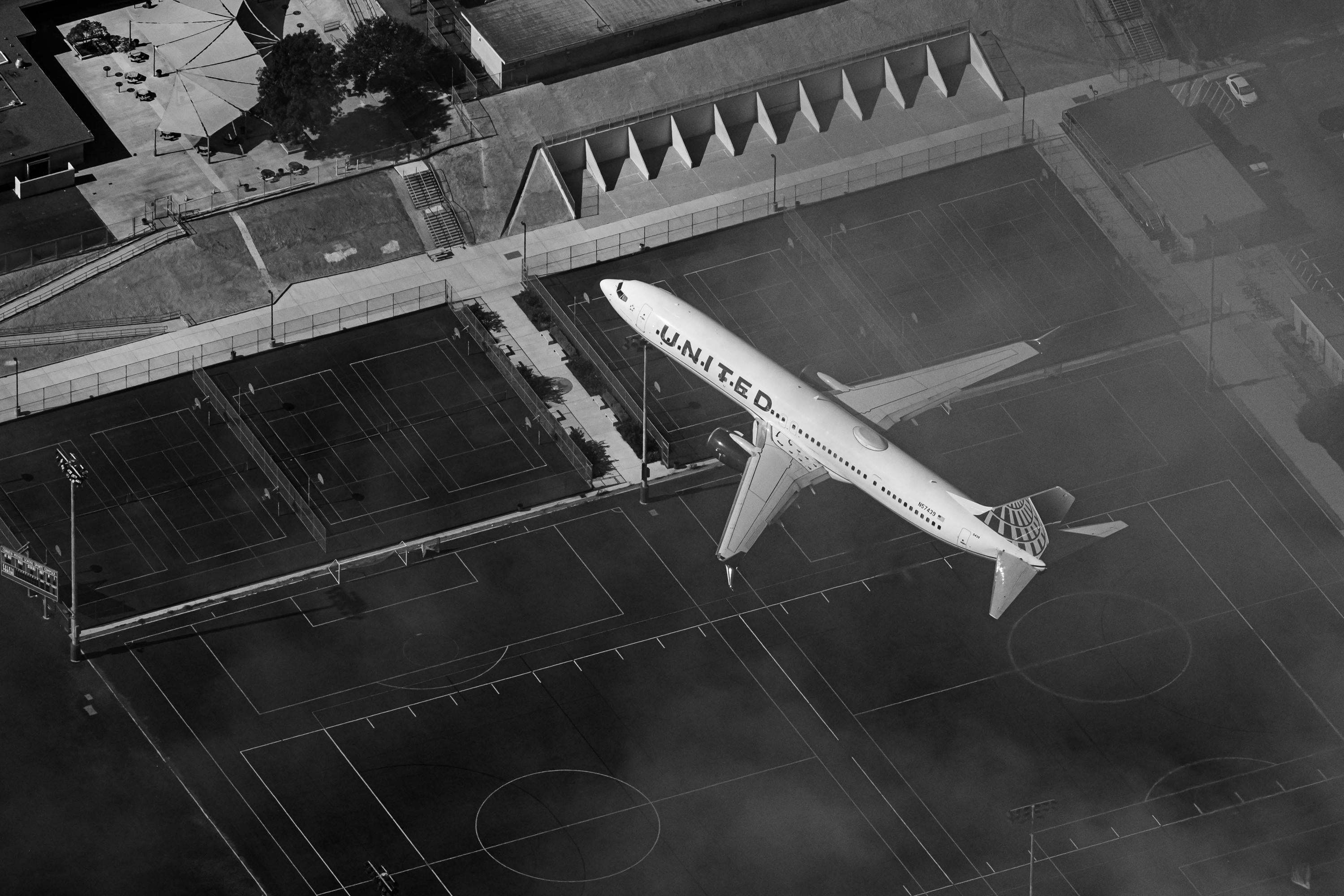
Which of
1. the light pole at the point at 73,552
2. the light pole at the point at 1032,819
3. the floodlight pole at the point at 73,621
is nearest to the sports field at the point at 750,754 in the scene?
the light pole at the point at 1032,819

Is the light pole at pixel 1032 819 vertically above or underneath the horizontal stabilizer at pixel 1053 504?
underneath

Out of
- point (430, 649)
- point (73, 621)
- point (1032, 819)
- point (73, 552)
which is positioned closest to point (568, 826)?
point (430, 649)

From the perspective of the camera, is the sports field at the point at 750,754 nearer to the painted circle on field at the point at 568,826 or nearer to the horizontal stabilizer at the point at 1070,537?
the painted circle on field at the point at 568,826

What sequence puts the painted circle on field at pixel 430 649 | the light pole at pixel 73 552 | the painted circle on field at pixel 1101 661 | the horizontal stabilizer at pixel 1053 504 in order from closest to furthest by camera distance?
the horizontal stabilizer at pixel 1053 504 < the light pole at pixel 73 552 < the painted circle on field at pixel 1101 661 < the painted circle on field at pixel 430 649

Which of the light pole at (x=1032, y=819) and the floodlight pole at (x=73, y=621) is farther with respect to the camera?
the floodlight pole at (x=73, y=621)

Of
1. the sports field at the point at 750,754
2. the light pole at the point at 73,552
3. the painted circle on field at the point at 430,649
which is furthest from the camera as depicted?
the painted circle on field at the point at 430,649

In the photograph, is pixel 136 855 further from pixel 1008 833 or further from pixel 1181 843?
pixel 1181 843
